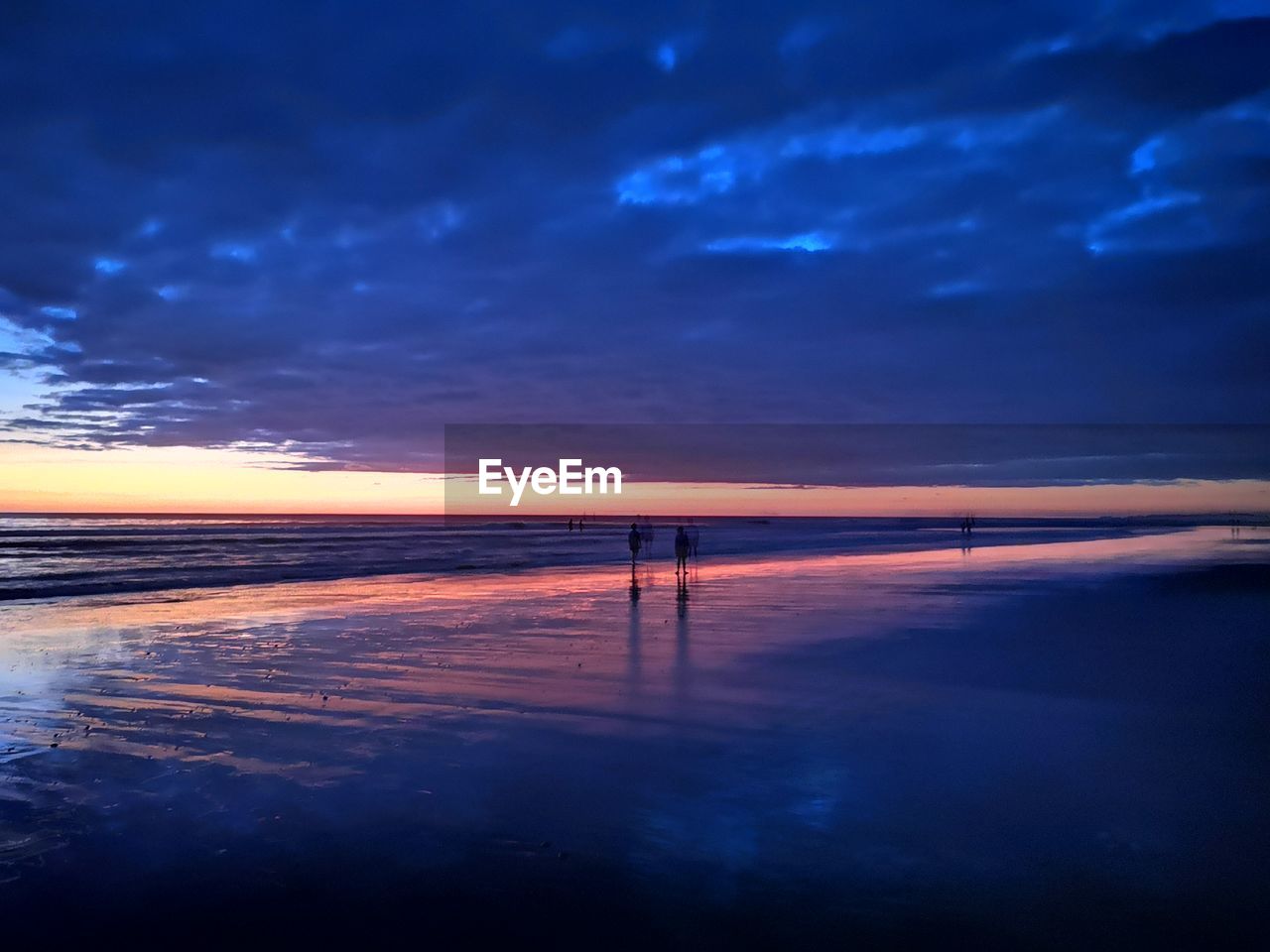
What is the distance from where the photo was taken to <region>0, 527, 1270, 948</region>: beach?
536 cm

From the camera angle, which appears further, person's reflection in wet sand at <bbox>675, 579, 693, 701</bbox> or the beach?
person's reflection in wet sand at <bbox>675, 579, 693, 701</bbox>

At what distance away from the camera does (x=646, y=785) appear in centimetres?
762

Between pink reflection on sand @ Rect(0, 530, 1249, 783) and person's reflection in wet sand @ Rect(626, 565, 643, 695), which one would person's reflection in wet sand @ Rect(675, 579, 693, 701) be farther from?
person's reflection in wet sand @ Rect(626, 565, 643, 695)

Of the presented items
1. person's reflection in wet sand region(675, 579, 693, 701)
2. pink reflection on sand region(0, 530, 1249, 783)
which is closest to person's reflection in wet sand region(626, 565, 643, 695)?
pink reflection on sand region(0, 530, 1249, 783)

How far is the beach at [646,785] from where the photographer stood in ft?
17.6

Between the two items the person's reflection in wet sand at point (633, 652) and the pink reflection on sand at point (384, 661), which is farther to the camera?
the person's reflection in wet sand at point (633, 652)

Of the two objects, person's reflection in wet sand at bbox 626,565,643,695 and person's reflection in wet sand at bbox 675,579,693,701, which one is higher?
person's reflection in wet sand at bbox 626,565,643,695

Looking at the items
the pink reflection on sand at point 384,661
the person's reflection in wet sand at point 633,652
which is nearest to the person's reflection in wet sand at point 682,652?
the pink reflection on sand at point 384,661

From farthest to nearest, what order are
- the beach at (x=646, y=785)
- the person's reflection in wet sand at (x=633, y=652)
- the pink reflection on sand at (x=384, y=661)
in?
the person's reflection in wet sand at (x=633, y=652), the pink reflection on sand at (x=384, y=661), the beach at (x=646, y=785)

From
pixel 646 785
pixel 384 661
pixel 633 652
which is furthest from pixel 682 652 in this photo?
pixel 646 785

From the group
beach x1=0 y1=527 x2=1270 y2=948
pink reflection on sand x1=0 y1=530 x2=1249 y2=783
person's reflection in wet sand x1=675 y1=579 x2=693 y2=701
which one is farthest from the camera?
person's reflection in wet sand x1=675 y1=579 x2=693 y2=701

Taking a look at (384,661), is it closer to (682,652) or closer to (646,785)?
(682,652)

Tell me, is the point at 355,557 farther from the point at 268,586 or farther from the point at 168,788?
the point at 168,788

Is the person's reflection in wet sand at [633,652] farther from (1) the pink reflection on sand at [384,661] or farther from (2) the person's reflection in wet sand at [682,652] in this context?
(2) the person's reflection in wet sand at [682,652]
